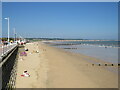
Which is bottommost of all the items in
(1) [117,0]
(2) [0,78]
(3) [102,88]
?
(3) [102,88]

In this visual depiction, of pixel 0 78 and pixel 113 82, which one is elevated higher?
pixel 0 78

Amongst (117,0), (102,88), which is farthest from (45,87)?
(117,0)

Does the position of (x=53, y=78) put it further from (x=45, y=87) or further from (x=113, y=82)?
(x=113, y=82)

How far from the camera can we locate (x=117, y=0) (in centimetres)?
573

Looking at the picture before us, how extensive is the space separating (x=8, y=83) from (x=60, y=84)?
267 centimetres

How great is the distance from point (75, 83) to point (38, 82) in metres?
1.99

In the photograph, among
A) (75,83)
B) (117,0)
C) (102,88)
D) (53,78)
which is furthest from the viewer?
(53,78)

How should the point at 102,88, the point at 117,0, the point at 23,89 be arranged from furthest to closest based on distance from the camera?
the point at 102,88 → the point at 23,89 → the point at 117,0

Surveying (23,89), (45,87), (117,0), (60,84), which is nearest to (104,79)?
(60,84)

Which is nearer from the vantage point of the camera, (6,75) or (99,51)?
(6,75)

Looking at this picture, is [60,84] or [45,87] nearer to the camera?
[45,87]

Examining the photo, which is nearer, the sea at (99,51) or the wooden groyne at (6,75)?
the wooden groyne at (6,75)

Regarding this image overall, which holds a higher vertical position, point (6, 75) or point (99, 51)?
point (6, 75)

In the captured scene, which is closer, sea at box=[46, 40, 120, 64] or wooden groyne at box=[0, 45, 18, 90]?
wooden groyne at box=[0, 45, 18, 90]
